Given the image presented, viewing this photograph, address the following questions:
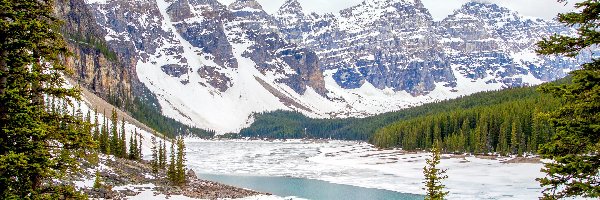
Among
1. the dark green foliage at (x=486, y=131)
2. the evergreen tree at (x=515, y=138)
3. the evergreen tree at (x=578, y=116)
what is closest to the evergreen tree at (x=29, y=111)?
the evergreen tree at (x=578, y=116)

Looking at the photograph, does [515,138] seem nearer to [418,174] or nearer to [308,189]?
[418,174]

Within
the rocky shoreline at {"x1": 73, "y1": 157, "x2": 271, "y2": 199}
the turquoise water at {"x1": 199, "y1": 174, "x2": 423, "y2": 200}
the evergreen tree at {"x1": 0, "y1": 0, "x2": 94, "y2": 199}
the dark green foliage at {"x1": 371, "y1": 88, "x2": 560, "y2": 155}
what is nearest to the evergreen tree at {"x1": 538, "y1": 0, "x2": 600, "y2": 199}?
the evergreen tree at {"x1": 0, "y1": 0, "x2": 94, "y2": 199}

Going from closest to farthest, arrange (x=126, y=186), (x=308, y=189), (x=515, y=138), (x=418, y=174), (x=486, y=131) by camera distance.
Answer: (x=126, y=186) → (x=308, y=189) → (x=418, y=174) → (x=515, y=138) → (x=486, y=131)

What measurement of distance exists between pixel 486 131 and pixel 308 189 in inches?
2274

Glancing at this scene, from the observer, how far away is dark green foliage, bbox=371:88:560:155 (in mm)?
105375

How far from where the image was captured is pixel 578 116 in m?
13.3

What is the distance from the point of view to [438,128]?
134 m

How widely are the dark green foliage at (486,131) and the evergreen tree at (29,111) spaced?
3355 inches

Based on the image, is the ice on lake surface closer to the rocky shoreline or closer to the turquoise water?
the turquoise water

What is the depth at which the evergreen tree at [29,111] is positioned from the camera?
1320 centimetres

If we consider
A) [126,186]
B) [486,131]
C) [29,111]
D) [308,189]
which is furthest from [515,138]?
[29,111]

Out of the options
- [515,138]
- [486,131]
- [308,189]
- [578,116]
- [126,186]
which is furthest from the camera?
[486,131]

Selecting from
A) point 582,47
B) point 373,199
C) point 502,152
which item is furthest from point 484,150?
point 582,47

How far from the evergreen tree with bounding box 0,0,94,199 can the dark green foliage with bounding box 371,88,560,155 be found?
85.2 m
